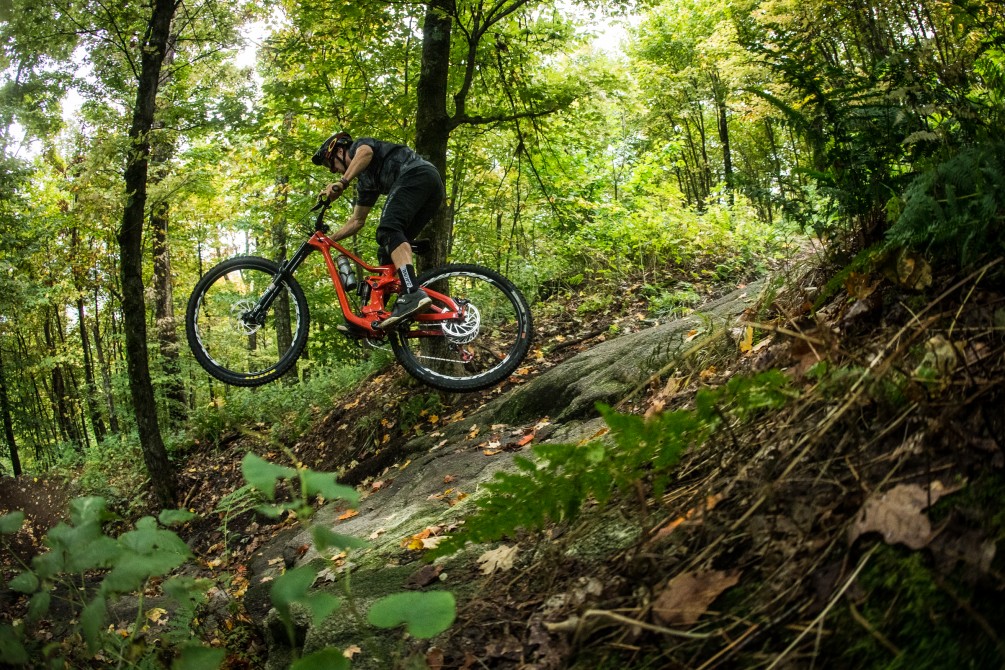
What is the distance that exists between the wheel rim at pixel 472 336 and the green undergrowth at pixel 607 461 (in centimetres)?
390

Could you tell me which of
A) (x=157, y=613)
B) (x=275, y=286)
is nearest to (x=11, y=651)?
(x=157, y=613)

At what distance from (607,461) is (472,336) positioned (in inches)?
157

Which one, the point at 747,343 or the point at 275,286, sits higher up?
the point at 275,286

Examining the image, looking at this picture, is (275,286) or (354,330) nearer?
(354,330)

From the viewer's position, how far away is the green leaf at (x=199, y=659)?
4.61 ft

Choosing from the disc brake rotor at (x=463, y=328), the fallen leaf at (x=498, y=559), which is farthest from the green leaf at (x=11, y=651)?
the disc brake rotor at (x=463, y=328)

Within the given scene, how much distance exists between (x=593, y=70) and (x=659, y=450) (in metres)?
5.85

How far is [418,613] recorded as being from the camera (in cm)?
117

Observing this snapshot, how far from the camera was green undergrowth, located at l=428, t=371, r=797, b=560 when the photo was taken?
1401mm

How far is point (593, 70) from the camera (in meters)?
6.43

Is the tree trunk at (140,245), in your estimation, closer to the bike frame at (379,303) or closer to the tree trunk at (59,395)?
the bike frame at (379,303)

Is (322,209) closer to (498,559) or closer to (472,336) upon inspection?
(472,336)

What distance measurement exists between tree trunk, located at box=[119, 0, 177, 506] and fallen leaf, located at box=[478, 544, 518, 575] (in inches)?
254

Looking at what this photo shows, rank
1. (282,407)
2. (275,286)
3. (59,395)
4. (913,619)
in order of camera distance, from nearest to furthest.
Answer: (913,619)
(275,286)
(282,407)
(59,395)
